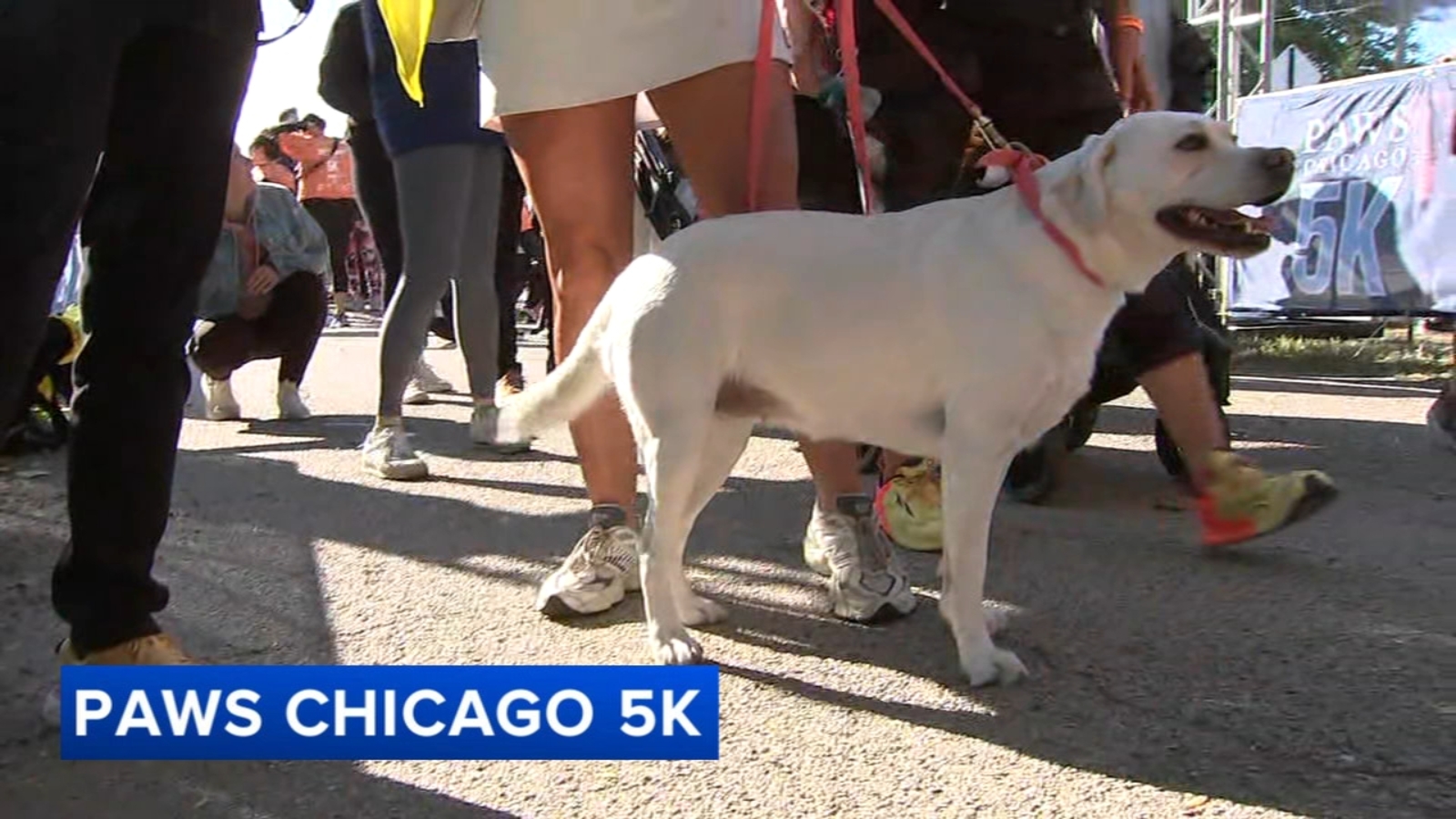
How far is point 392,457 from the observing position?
415cm

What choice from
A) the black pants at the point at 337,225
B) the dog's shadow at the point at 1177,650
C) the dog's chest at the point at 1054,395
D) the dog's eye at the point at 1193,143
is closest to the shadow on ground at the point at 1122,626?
the dog's shadow at the point at 1177,650

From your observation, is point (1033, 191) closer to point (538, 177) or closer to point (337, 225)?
point (538, 177)

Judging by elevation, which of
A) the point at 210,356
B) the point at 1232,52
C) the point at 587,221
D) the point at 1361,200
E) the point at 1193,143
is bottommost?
the point at 210,356

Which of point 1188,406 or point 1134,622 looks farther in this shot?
point 1188,406

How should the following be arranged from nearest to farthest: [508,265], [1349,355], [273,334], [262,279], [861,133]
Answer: [861,133]
[262,279]
[273,334]
[508,265]
[1349,355]

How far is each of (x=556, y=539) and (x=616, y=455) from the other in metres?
0.58

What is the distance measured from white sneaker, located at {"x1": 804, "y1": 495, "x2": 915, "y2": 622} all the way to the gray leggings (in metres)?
1.93

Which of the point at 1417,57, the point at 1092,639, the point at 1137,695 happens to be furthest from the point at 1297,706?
the point at 1417,57

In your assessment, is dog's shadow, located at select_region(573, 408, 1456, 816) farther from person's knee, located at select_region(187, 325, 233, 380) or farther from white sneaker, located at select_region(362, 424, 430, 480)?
person's knee, located at select_region(187, 325, 233, 380)

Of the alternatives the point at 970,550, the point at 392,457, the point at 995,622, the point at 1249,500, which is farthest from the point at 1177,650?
the point at 392,457

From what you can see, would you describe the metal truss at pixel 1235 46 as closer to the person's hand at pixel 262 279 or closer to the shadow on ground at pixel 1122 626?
the shadow on ground at pixel 1122 626

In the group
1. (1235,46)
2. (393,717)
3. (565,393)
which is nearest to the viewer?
(393,717)

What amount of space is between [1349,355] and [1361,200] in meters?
0.92

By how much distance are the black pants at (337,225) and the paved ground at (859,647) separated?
938 cm
